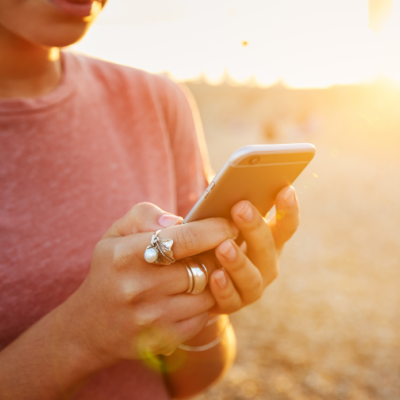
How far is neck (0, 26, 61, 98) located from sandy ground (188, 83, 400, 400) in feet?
3.92

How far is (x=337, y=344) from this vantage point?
4.31m

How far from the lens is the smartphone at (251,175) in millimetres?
888

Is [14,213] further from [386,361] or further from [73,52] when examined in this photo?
[386,361]

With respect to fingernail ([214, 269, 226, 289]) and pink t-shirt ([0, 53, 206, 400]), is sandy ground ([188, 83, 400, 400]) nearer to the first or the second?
fingernail ([214, 269, 226, 289])

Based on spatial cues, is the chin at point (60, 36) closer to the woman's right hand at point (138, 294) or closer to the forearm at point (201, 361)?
the woman's right hand at point (138, 294)

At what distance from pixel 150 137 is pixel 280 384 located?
11.6 ft

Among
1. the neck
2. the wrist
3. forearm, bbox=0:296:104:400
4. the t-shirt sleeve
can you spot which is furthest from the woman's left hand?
the neck

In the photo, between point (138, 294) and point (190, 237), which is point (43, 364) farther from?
point (190, 237)

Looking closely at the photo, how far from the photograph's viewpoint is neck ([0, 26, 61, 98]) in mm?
1246

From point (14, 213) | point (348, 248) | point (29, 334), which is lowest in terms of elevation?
point (348, 248)

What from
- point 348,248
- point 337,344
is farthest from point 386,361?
point 348,248

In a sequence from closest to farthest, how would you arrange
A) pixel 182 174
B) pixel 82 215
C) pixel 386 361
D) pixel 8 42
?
pixel 8 42
pixel 82 215
pixel 182 174
pixel 386 361

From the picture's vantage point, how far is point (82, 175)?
54.4 inches

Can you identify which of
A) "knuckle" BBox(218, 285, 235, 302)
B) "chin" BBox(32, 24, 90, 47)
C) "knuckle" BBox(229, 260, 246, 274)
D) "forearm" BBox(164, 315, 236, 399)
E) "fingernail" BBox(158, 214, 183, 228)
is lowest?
"forearm" BBox(164, 315, 236, 399)
